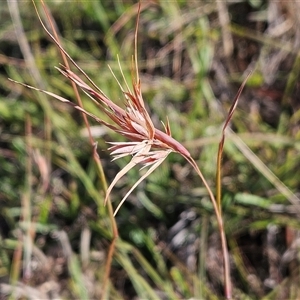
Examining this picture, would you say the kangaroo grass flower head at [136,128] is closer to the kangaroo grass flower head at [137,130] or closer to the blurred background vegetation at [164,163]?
the kangaroo grass flower head at [137,130]

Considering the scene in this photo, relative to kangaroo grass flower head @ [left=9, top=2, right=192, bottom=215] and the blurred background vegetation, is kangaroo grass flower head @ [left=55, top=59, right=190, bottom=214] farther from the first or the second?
the blurred background vegetation

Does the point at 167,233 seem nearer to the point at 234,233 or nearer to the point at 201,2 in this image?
the point at 234,233

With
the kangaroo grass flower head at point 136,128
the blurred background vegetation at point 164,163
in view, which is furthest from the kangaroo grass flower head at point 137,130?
the blurred background vegetation at point 164,163

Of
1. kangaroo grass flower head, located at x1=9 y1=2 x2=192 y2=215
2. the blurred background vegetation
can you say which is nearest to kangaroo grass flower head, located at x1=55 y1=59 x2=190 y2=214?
kangaroo grass flower head, located at x1=9 y1=2 x2=192 y2=215

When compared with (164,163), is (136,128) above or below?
above

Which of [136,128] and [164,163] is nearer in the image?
[136,128]

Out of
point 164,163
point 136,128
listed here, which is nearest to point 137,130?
point 136,128

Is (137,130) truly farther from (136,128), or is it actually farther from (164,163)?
(164,163)

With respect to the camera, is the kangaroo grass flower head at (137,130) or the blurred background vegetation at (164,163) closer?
the kangaroo grass flower head at (137,130)

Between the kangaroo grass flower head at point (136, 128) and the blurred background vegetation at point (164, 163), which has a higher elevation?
the kangaroo grass flower head at point (136, 128)
